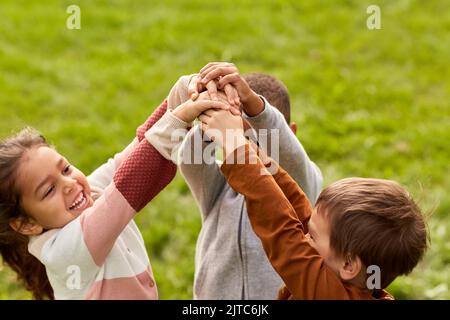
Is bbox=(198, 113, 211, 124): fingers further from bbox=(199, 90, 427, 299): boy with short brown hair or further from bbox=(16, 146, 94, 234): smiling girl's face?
bbox=(16, 146, 94, 234): smiling girl's face

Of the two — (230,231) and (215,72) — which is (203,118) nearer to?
(215,72)

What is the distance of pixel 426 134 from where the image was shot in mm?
4414

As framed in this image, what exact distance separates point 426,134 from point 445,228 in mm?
856

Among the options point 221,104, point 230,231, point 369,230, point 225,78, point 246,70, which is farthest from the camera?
point 246,70

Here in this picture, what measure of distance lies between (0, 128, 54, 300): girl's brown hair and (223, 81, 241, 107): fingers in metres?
0.62

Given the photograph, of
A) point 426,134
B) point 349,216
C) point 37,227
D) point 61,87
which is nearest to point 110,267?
point 37,227

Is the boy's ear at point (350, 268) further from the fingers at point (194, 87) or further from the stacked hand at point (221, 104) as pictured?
the fingers at point (194, 87)

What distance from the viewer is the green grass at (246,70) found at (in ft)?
12.8

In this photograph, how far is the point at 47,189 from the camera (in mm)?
2068

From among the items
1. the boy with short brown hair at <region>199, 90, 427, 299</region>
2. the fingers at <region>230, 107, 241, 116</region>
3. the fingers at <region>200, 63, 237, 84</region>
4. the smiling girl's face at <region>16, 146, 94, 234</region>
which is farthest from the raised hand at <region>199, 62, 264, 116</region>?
the smiling girl's face at <region>16, 146, 94, 234</region>

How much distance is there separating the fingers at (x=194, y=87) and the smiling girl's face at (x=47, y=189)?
449mm

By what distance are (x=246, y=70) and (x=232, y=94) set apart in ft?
10.1

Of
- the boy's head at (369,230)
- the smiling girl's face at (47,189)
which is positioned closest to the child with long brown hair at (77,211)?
the smiling girl's face at (47,189)

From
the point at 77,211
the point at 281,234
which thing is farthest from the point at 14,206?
the point at 281,234
